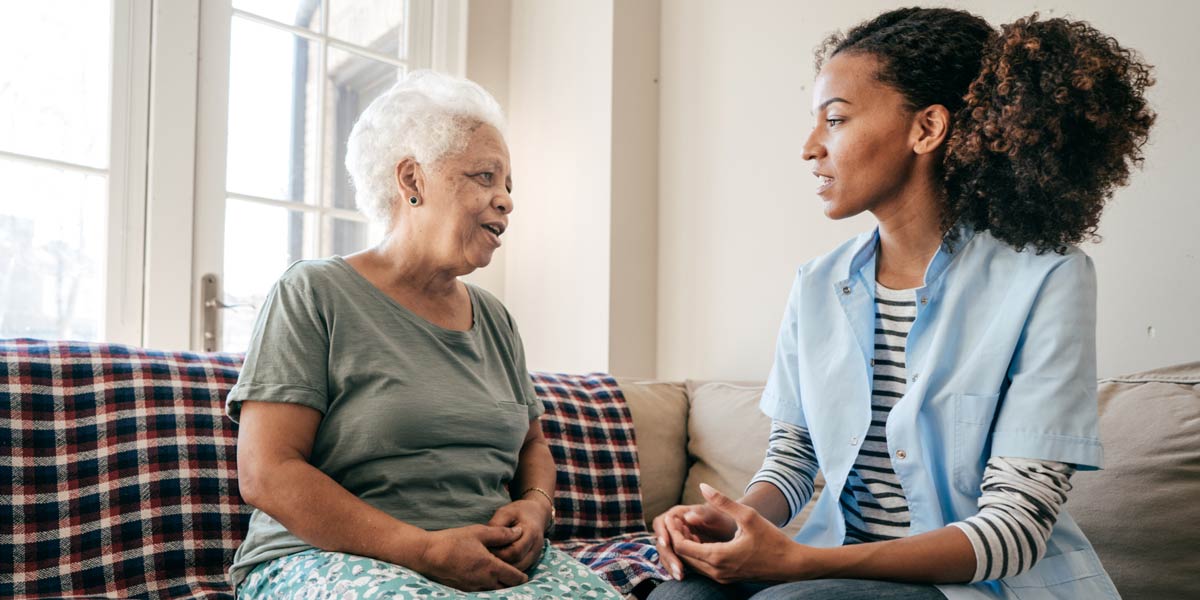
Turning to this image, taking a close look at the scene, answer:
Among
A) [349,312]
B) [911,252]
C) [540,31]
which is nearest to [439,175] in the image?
[349,312]

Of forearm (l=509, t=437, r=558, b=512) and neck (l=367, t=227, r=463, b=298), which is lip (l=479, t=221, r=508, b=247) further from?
forearm (l=509, t=437, r=558, b=512)

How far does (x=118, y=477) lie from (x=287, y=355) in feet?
1.57

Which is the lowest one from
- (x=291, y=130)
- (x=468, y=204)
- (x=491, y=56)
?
(x=468, y=204)

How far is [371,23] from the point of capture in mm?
3074

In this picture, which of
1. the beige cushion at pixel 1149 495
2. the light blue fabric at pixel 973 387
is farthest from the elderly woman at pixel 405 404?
the beige cushion at pixel 1149 495

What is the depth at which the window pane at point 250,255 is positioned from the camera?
2.69 meters

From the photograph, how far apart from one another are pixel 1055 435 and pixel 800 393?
1.34 feet

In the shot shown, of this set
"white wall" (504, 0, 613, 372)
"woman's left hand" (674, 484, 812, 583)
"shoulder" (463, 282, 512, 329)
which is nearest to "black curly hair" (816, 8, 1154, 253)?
"woman's left hand" (674, 484, 812, 583)

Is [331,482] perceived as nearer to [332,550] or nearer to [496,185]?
[332,550]

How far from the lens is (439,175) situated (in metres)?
1.54

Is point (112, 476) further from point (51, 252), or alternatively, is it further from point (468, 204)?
point (51, 252)

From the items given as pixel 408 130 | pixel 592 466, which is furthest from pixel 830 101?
pixel 592 466

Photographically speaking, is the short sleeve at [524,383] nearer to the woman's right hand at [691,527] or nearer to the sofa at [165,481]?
the sofa at [165,481]

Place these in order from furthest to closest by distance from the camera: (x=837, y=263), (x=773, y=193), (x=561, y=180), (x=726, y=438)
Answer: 1. (x=561, y=180)
2. (x=773, y=193)
3. (x=726, y=438)
4. (x=837, y=263)
